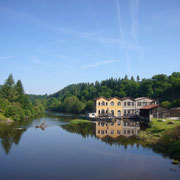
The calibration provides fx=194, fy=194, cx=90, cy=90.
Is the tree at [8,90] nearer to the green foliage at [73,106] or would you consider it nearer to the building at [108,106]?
the building at [108,106]

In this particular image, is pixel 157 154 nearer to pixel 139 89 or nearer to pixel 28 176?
pixel 28 176

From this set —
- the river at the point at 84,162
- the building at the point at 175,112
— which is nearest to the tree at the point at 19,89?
the river at the point at 84,162

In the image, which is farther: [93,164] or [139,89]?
[139,89]

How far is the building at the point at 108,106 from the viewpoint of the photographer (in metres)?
66.1

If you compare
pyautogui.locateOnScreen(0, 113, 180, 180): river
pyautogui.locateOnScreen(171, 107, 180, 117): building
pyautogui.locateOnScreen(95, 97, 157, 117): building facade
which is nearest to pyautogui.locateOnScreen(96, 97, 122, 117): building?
pyautogui.locateOnScreen(95, 97, 157, 117): building facade

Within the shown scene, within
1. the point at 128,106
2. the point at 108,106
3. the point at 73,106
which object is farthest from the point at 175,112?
the point at 73,106

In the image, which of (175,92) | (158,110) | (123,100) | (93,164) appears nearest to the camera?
(93,164)

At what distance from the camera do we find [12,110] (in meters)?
58.1

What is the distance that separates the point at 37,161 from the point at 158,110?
1553 inches

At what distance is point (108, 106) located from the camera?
6681 cm

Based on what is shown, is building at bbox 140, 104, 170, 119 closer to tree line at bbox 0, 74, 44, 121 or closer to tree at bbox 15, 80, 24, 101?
tree line at bbox 0, 74, 44, 121

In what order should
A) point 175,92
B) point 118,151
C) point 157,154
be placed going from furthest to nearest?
point 175,92
point 118,151
point 157,154

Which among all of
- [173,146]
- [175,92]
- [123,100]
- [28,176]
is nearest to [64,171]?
[28,176]

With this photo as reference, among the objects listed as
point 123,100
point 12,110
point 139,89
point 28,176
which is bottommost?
point 28,176
